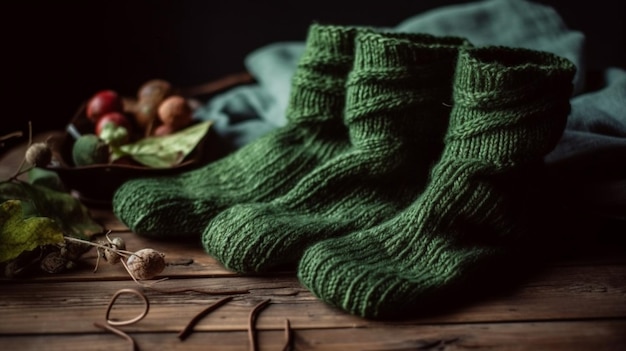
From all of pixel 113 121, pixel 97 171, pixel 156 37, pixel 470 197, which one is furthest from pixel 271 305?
pixel 156 37

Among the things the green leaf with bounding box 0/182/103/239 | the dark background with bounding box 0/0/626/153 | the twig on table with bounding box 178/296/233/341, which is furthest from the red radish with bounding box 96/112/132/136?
the twig on table with bounding box 178/296/233/341

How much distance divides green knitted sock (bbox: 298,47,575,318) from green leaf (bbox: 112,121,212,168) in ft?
1.04

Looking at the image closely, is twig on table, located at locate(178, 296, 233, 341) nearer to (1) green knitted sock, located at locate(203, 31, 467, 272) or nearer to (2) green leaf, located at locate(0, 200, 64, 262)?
(1) green knitted sock, located at locate(203, 31, 467, 272)

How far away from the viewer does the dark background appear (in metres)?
1.28

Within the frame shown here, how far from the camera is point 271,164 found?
0.91 metres

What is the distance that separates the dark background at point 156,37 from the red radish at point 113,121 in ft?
0.94

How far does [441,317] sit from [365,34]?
1.05 feet

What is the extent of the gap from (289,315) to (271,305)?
27 millimetres

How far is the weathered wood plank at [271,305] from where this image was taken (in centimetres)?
68

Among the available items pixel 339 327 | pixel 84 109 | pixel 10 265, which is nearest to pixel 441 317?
pixel 339 327

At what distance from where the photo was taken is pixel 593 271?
78cm

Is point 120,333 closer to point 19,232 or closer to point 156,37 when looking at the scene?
point 19,232

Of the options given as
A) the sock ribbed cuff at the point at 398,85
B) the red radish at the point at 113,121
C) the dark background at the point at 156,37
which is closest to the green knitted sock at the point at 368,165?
the sock ribbed cuff at the point at 398,85

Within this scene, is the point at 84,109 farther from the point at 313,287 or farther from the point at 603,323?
the point at 603,323
